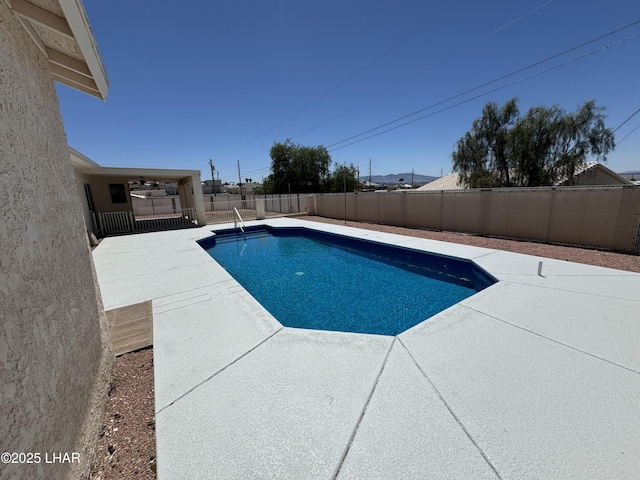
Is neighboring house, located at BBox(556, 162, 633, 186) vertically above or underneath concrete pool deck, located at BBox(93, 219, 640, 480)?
above

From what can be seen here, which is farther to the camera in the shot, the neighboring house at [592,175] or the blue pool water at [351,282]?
the neighboring house at [592,175]

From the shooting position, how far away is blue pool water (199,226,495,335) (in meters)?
4.59

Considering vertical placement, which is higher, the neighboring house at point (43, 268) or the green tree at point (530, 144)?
the green tree at point (530, 144)

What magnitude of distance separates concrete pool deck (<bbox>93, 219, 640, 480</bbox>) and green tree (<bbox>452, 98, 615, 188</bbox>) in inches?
625

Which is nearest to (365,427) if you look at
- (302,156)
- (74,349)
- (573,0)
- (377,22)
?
(74,349)

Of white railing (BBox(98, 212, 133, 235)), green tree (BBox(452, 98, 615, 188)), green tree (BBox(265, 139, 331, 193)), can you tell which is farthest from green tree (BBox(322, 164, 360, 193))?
white railing (BBox(98, 212, 133, 235))

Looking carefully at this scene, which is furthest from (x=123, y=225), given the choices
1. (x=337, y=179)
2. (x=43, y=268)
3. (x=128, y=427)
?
(x=337, y=179)

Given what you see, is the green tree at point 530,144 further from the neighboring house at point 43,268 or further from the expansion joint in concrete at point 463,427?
the neighboring house at point 43,268

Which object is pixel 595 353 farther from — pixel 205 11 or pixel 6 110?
pixel 205 11

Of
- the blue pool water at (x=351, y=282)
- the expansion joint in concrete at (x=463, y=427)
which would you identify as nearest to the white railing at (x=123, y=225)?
the blue pool water at (x=351, y=282)

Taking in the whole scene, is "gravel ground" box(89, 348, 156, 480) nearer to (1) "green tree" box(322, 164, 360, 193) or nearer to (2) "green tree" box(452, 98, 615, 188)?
(2) "green tree" box(452, 98, 615, 188)

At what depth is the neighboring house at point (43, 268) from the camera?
107 cm

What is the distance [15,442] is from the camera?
0.98 metres

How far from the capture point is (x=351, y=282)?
20.6 ft
